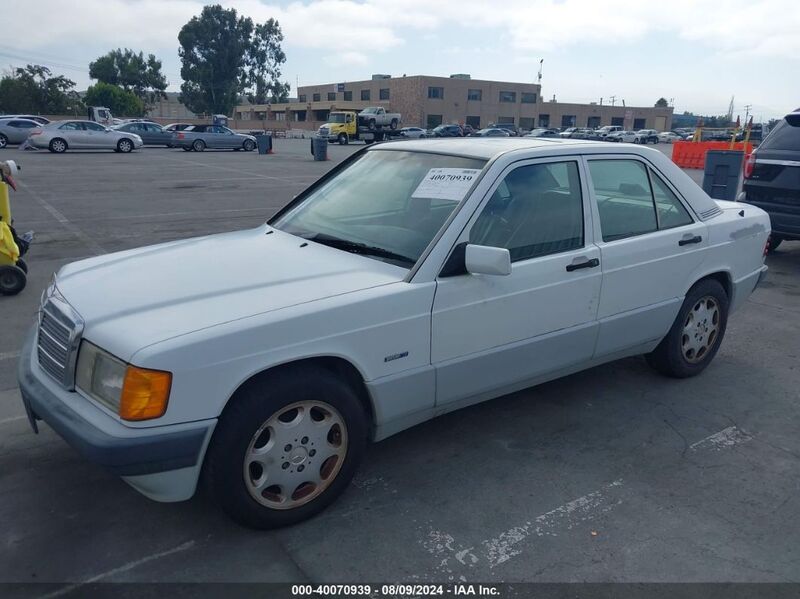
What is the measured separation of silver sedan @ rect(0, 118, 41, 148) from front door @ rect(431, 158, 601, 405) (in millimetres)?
32646

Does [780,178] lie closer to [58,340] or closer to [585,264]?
[585,264]

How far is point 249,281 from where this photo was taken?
10.0ft

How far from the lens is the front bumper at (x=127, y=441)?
245 centimetres

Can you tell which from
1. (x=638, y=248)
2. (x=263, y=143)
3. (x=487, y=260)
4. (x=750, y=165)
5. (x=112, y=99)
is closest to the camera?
(x=487, y=260)

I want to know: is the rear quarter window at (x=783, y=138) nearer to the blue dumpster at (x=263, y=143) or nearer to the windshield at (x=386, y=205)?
the windshield at (x=386, y=205)

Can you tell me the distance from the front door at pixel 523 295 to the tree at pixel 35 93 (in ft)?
230

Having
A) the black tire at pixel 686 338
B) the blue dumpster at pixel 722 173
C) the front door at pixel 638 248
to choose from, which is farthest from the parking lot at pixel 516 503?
the blue dumpster at pixel 722 173

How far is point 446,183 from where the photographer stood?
3.49 m

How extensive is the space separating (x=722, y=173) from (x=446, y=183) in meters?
9.37

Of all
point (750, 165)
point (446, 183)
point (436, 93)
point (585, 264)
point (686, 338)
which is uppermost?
point (436, 93)

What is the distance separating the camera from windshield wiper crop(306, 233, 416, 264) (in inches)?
130

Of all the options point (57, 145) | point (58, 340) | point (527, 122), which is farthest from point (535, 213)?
point (527, 122)

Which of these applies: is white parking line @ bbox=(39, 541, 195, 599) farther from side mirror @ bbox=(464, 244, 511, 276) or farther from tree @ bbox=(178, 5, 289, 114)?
tree @ bbox=(178, 5, 289, 114)

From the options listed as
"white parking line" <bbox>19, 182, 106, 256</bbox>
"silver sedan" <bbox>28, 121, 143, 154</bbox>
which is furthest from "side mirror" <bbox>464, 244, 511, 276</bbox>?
"silver sedan" <bbox>28, 121, 143, 154</bbox>
